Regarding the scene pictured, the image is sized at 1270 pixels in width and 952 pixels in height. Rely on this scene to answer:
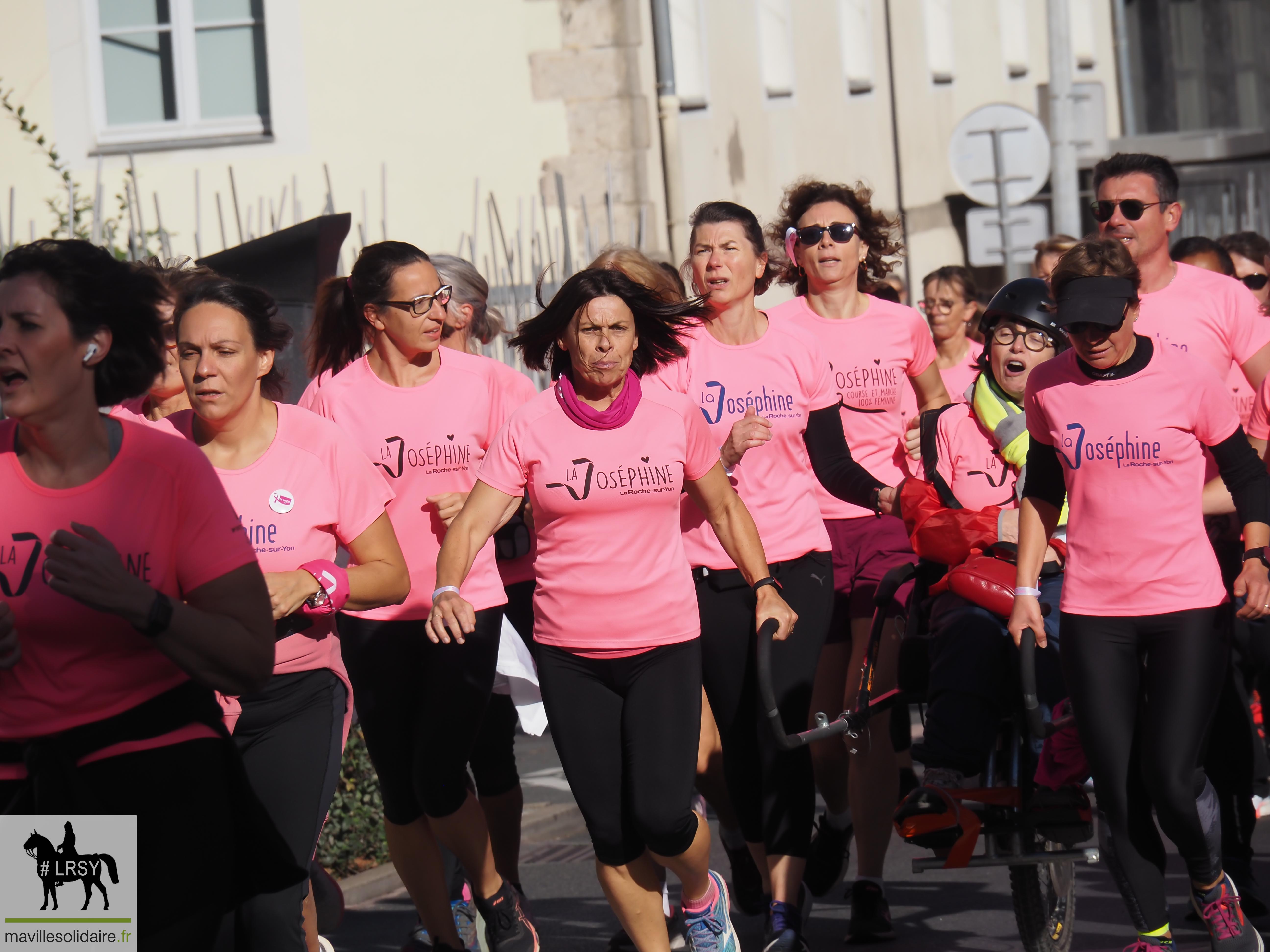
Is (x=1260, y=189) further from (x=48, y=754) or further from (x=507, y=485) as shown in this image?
(x=48, y=754)

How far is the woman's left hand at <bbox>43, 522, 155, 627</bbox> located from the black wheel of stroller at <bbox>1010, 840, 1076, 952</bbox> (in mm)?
3294

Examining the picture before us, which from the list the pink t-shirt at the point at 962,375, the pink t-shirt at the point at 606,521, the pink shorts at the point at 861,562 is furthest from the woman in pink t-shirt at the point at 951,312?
the pink t-shirt at the point at 606,521

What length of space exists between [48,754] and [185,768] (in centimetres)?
25

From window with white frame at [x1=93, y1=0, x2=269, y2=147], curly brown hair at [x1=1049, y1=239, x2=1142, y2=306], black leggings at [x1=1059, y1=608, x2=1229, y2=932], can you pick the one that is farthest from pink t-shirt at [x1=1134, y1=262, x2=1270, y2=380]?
window with white frame at [x1=93, y1=0, x2=269, y2=147]

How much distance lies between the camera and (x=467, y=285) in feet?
22.4

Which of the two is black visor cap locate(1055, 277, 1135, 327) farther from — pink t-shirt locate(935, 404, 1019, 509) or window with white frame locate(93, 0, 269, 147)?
window with white frame locate(93, 0, 269, 147)

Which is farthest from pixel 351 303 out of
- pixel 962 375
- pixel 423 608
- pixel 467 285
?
pixel 962 375

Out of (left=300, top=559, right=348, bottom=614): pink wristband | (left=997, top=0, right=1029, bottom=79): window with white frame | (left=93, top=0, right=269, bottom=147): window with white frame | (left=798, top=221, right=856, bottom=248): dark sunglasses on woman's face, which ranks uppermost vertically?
(left=997, top=0, right=1029, bottom=79): window with white frame

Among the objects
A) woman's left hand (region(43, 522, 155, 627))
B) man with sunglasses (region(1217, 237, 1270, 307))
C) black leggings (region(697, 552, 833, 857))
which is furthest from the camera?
man with sunglasses (region(1217, 237, 1270, 307))

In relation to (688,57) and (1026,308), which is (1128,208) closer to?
(1026,308)

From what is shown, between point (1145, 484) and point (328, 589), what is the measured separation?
7.49ft

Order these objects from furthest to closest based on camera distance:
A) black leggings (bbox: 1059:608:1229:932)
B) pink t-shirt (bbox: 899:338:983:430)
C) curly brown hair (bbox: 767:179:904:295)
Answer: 1. pink t-shirt (bbox: 899:338:983:430)
2. curly brown hair (bbox: 767:179:904:295)
3. black leggings (bbox: 1059:608:1229:932)

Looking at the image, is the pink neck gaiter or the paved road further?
the paved road

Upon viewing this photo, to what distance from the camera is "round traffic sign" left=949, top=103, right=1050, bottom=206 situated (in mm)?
13188
